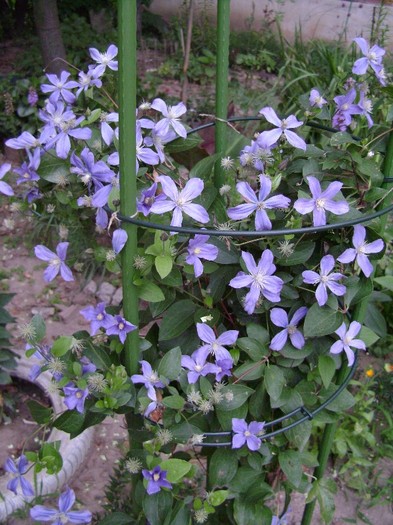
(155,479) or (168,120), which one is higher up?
(168,120)

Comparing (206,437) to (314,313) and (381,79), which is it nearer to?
(314,313)

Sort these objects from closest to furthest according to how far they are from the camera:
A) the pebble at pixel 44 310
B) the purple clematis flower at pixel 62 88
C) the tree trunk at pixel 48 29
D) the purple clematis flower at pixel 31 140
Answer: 1. the purple clematis flower at pixel 31 140
2. the purple clematis flower at pixel 62 88
3. the pebble at pixel 44 310
4. the tree trunk at pixel 48 29

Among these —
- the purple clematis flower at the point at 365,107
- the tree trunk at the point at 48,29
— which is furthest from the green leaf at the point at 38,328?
the tree trunk at the point at 48,29

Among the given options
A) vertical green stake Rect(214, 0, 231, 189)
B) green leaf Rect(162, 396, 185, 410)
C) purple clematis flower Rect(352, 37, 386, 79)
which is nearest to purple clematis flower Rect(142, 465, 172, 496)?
green leaf Rect(162, 396, 185, 410)

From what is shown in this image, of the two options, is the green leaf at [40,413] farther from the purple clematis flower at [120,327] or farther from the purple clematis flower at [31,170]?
the purple clematis flower at [31,170]

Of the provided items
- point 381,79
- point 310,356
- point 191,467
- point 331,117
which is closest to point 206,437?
point 191,467

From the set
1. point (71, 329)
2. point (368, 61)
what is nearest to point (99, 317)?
point (368, 61)

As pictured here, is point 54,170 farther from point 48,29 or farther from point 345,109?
point 48,29
